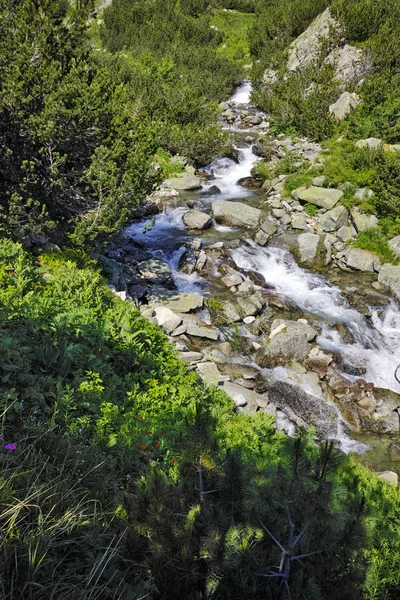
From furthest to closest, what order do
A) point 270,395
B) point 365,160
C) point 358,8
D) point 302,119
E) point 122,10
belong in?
1. point 122,10
2. point 358,8
3. point 302,119
4. point 365,160
5. point 270,395

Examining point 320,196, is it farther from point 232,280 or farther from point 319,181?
point 232,280

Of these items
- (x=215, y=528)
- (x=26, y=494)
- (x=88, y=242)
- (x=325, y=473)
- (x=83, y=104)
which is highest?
(x=83, y=104)

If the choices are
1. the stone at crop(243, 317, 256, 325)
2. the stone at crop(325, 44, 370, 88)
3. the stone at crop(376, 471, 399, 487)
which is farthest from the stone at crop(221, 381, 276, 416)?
the stone at crop(325, 44, 370, 88)

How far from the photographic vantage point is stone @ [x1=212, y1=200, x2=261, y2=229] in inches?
679

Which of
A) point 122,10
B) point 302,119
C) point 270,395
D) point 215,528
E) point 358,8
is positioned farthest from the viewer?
point 122,10

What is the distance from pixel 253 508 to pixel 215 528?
0.87ft

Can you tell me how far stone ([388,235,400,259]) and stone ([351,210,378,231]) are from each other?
1017 millimetres

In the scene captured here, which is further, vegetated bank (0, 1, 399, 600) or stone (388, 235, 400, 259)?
stone (388, 235, 400, 259)

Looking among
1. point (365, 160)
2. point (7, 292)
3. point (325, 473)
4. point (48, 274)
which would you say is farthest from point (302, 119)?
point (325, 473)

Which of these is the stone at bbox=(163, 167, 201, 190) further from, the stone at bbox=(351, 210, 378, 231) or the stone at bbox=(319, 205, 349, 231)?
the stone at bbox=(351, 210, 378, 231)

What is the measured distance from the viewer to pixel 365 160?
18.6 metres

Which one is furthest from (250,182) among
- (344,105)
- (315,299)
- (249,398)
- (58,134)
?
(249,398)

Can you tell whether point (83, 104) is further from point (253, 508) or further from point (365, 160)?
point (365, 160)

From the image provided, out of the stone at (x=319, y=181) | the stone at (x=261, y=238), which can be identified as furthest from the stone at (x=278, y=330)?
the stone at (x=319, y=181)
